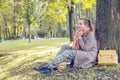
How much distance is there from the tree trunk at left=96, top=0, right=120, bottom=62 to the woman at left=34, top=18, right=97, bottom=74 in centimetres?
44

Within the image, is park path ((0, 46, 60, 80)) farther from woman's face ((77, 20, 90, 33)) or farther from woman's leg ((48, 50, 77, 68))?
woman's face ((77, 20, 90, 33))

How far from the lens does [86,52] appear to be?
693 cm

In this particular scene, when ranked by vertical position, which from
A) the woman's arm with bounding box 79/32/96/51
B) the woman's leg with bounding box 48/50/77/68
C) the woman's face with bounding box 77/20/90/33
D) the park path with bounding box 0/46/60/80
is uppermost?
the woman's face with bounding box 77/20/90/33

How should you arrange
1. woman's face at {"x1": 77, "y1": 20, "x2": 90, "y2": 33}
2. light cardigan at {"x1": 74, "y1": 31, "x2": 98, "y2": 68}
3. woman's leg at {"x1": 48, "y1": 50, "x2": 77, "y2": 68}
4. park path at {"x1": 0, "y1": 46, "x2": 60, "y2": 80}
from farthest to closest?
park path at {"x1": 0, "y1": 46, "x2": 60, "y2": 80} → woman's face at {"x1": 77, "y1": 20, "x2": 90, "y2": 33} → light cardigan at {"x1": 74, "y1": 31, "x2": 98, "y2": 68} → woman's leg at {"x1": 48, "y1": 50, "x2": 77, "y2": 68}

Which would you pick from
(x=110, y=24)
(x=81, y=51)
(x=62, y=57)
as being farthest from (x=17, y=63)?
(x=110, y=24)

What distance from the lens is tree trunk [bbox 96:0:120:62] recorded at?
735 cm

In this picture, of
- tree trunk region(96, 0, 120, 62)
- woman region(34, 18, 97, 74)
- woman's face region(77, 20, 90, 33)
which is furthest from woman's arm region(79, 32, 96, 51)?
tree trunk region(96, 0, 120, 62)

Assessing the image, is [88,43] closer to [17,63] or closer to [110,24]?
[110,24]

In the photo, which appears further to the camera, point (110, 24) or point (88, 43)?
point (110, 24)

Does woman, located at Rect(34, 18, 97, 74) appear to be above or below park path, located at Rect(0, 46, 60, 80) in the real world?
above

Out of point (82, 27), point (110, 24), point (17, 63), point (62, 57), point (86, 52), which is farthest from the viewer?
point (17, 63)

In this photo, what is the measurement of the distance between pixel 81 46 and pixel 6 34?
51848 millimetres

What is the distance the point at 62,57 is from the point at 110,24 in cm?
164

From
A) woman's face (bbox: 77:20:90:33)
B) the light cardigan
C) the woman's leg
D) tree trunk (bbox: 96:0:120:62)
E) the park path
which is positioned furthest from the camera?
the park path
